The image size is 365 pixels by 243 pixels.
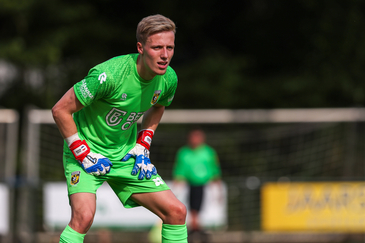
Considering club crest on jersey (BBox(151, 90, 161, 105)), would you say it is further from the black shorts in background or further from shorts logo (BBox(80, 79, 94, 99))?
the black shorts in background

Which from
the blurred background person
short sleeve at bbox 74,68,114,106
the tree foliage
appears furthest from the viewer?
the tree foliage

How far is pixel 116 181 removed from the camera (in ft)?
13.6

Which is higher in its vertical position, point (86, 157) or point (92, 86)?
point (92, 86)

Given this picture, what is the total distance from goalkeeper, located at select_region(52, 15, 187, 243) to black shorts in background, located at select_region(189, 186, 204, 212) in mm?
5052

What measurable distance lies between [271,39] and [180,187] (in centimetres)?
553

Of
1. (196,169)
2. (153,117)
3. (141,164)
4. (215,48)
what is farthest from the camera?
(215,48)

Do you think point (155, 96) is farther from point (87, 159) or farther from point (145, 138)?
point (87, 159)

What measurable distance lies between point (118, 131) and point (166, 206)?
689 mm

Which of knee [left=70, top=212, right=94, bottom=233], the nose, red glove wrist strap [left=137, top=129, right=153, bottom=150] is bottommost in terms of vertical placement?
knee [left=70, top=212, right=94, bottom=233]

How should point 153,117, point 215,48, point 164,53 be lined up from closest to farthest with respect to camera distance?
point 164,53 → point 153,117 → point 215,48

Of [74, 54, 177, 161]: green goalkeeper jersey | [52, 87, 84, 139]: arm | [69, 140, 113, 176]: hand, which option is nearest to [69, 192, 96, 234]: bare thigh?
[69, 140, 113, 176]: hand

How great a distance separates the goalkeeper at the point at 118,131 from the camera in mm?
3805

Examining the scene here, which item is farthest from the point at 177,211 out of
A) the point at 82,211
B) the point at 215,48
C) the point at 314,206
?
the point at 215,48

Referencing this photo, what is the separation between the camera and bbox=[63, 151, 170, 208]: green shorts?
3908mm
